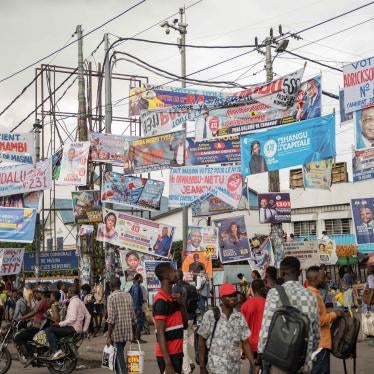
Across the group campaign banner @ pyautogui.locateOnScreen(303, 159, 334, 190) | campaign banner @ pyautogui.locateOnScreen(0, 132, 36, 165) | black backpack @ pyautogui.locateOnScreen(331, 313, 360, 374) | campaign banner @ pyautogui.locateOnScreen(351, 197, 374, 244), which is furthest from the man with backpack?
campaign banner @ pyautogui.locateOnScreen(0, 132, 36, 165)

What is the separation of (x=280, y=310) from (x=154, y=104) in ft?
58.8

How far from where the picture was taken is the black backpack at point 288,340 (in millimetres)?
5051

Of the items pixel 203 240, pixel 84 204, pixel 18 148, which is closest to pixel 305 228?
pixel 203 240

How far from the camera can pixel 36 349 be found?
11109 mm

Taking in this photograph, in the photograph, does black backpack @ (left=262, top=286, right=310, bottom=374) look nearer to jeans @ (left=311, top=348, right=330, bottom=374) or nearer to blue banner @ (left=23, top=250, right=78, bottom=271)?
jeans @ (left=311, top=348, right=330, bottom=374)

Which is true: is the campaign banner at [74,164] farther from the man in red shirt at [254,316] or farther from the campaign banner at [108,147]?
the man in red shirt at [254,316]

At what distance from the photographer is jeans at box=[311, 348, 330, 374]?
22.2ft

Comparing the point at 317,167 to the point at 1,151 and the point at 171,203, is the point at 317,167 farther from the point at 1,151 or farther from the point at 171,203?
the point at 1,151

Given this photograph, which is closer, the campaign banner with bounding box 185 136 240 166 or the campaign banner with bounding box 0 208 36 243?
the campaign banner with bounding box 185 136 240 166

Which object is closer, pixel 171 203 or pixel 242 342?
pixel 242 342

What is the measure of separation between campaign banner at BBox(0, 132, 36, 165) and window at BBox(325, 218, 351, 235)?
18328 mm

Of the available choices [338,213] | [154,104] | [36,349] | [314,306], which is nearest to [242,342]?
[314,306]

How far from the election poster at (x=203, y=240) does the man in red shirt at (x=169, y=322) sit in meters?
12.5

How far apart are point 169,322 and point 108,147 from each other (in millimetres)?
14422
